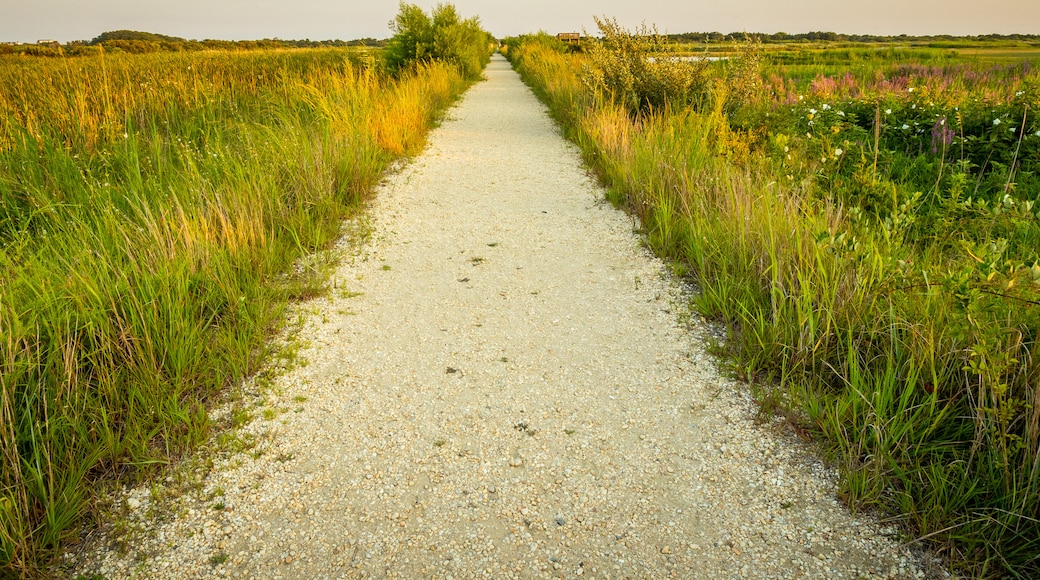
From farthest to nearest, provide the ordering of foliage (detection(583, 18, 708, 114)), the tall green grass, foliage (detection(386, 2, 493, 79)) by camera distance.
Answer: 1. foliage (detection(386, 2, 493, 79))
2. foliage (detection(583, 18, 708, 114))
3. the tall green grass

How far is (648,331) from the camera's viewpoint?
3.46 metres

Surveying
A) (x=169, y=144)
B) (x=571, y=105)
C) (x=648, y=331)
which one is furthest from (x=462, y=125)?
(x=648, y=331)

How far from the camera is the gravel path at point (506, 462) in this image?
195cm

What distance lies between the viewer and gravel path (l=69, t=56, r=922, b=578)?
1951mm

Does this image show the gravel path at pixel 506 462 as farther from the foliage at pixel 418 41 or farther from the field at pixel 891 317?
the foliage at pixel 418 41

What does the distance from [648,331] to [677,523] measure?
1514mm

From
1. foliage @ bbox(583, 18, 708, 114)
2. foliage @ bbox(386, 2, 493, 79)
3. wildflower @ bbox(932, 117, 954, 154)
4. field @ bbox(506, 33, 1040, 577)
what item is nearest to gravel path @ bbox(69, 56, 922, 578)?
field @ bbox(506, 33, 1040, 577)

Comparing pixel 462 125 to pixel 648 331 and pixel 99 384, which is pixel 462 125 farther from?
pixel 99 384

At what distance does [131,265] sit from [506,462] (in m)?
2.29

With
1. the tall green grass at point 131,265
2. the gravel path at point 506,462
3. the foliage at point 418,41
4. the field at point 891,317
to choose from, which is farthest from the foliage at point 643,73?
the foliage at point 418,41

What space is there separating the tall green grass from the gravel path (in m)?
0.26

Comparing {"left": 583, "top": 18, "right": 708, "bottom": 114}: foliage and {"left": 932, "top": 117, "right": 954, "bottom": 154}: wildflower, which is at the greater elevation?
{"left": 583, "top": 18, "right": 708, "bottom": 114}: foliage

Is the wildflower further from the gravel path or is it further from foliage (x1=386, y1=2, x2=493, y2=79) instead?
foliage (x1=386, y1=2, x2=493, y2=79)

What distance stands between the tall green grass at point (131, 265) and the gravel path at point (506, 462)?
257 mm
